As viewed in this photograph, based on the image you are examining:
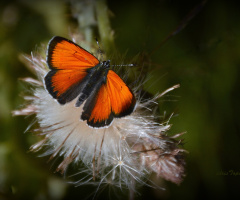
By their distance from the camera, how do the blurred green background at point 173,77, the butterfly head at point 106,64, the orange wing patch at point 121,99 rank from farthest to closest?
the blurred green background at point 173,77
the butterfly head at point 106,64
the orange wing patch at point 121,99

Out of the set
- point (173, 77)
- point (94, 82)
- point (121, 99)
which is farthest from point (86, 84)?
point (173, 77)

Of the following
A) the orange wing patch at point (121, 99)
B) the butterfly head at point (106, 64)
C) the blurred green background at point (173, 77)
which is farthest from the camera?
the blurred green background at point (173, 77)

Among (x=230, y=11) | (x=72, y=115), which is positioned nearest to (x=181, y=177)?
(x=72, y=115)

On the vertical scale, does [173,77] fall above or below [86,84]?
above

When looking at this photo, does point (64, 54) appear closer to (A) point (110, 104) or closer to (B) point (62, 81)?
(B) point (62, 81)

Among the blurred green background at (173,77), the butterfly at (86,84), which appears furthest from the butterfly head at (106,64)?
the blurred green background at (173,77)

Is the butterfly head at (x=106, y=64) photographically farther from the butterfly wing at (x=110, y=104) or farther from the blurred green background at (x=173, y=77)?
the blurred green background at (x=173, y=77)

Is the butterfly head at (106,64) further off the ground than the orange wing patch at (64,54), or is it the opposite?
the butterfly head at (106,64)
